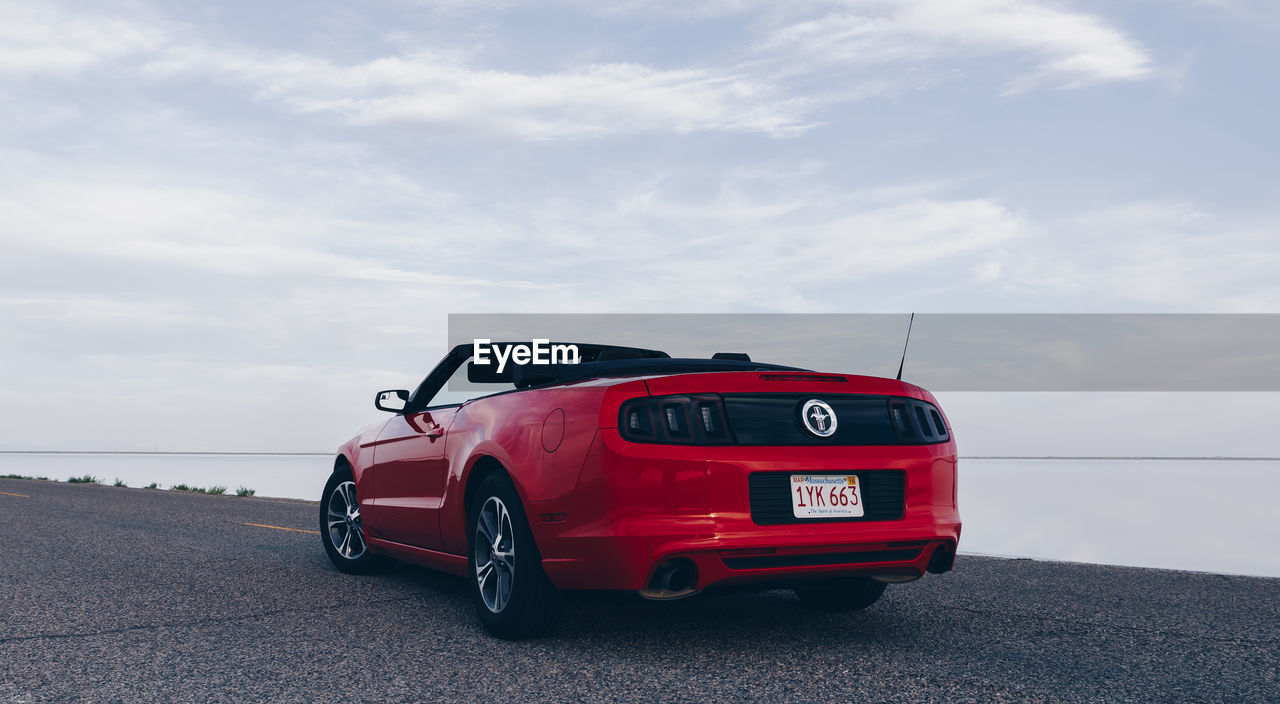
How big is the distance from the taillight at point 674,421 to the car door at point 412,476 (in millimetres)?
1632

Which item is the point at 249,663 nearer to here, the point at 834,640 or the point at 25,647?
the point at 25,647

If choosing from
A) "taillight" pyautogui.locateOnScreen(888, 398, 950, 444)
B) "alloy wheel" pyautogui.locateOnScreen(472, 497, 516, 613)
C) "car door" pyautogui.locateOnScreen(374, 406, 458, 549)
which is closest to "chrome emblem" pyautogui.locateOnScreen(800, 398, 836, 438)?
"taillight" pyautogui.locateOnScreen(888, 398, 950, 444)

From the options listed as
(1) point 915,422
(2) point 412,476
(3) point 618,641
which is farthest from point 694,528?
(2) point 412,476

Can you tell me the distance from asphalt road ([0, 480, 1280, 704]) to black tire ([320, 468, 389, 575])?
4.5 inches

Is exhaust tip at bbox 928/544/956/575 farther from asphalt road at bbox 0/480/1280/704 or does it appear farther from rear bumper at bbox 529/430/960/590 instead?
asphalt road at bbox 0/480/1280/704

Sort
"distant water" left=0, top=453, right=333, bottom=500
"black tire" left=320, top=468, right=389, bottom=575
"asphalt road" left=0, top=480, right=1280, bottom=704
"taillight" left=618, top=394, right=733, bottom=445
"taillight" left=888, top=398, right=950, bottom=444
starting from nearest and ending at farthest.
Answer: "asphalt road" left=0, top=480, right=1280, bottom=704, "taillight" left=618, top=394, right=733, bottom=445, "taillight" left=888, top=398, right=950, bottom=444, "black tire" left=320, top=468, right=389, bottom=575, "distant water" left=0, top=453, right=333, bottom=500

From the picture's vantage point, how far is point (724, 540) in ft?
13.7

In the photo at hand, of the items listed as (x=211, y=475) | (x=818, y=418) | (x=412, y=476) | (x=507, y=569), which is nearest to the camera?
(x=818, y=418)

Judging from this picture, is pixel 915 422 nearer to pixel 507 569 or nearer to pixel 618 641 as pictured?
pixel 618 641

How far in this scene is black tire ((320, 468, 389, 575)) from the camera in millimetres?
7066

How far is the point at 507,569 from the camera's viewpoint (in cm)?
→ 486

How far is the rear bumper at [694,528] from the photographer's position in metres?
4.18

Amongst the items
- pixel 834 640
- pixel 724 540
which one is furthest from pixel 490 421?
pixel 834 640

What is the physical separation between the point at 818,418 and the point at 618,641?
4.57ft
